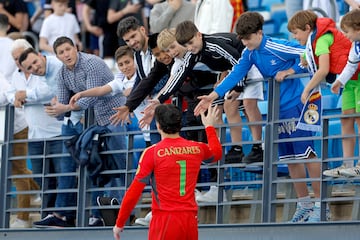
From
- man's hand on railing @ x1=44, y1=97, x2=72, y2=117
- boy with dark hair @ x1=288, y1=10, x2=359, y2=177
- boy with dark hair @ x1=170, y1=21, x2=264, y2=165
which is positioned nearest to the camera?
boy with dark hair @ x1=288, y1=10, x2=359, y2=177

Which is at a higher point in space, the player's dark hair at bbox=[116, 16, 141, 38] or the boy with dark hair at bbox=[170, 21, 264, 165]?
the player's dark hair at bbox=[116, 16, 141, 38]

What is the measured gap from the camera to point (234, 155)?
11242 mm

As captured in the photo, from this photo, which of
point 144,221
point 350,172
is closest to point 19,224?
point 144,221

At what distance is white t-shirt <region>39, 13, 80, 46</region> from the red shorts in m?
7.24

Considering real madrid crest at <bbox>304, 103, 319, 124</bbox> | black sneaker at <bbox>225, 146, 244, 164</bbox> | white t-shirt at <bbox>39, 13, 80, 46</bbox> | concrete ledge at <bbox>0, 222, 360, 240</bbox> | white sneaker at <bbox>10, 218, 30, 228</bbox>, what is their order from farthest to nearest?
1. white t-shirt at <bbox>39, 13, 80, 46</bbox>
2. white sneaker at <bbox>10, 218, 30, 228</bbox>
3. black sneaker at <bbox>225, 146, 244, 164</bbox>
4. real madrid crest at <bbox>304, 103, 319, 124</bbox>
5. concrete ledge at <bbox>0, 222, 360, 240</bbox>

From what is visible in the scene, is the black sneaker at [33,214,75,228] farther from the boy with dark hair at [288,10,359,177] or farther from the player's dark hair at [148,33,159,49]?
the boy with dark hair at [288,10,359,177]

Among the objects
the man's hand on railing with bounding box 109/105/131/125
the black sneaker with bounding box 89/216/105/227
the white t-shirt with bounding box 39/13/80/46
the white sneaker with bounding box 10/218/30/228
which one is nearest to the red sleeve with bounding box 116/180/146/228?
the man's hand on railing with bounding box 109/105/131/125

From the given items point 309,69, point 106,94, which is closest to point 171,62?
point 106,94

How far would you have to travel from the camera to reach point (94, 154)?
477 inches

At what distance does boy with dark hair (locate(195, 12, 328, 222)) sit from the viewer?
34.9ft

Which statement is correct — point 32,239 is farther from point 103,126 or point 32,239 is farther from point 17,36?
point 17,36

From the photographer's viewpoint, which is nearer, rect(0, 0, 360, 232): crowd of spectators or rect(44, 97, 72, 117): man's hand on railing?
rect(0, 0, 360, 232): crowd of spectators

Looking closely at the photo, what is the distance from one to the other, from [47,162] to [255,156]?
2.43 meters

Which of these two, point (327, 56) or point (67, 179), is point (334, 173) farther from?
point (67, 179)
